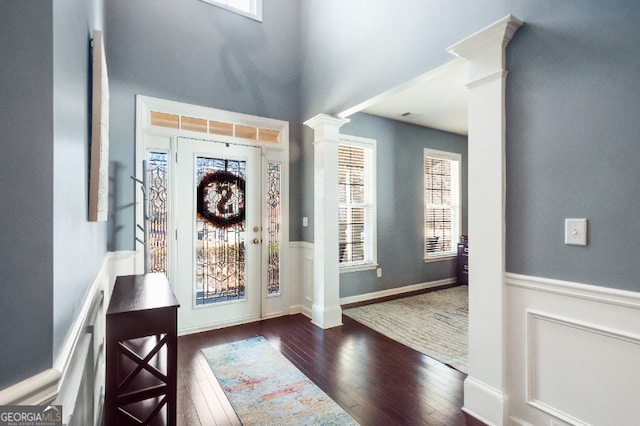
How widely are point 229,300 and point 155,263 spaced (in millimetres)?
894

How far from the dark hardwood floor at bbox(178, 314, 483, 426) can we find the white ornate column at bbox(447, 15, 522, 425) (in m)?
0.24

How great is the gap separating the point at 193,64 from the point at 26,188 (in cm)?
315

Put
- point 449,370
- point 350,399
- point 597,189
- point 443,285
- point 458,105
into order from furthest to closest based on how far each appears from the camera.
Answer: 1. point 443,285
2. point 458,105
3. point 449,370
4. point 350,399
5. point 597,189

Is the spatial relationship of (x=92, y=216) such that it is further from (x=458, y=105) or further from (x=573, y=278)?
(x=458, y=105)

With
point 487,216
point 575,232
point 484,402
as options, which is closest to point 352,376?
point 484,402

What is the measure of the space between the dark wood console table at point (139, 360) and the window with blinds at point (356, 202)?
2.94 meters

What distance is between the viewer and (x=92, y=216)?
148 centimetres

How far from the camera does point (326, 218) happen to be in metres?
3.57

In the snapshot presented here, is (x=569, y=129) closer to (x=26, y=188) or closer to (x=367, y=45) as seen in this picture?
(x=367, y=45)

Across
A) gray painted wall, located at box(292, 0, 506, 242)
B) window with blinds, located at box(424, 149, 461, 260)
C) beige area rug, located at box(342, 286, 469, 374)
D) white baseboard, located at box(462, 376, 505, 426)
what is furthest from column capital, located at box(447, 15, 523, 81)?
window with blinds, located at box(424, 149, 461, 260)

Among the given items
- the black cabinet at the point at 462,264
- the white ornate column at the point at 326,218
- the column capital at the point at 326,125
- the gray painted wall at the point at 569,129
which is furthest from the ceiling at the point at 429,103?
the black cabinet at the point at 462,264

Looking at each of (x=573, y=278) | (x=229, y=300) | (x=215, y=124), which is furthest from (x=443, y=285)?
(x=215, y=124)

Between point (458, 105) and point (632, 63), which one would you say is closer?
point (632, 63)

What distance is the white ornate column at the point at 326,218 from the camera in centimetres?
356
